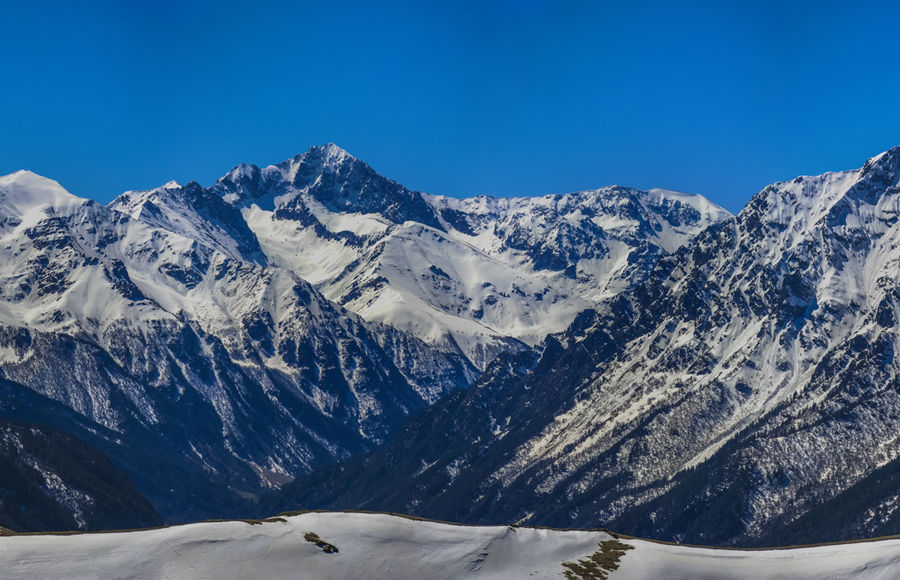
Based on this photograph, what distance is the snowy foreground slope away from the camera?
5418 inches

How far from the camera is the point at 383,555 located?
149 metres

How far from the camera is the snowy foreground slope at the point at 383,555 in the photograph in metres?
138

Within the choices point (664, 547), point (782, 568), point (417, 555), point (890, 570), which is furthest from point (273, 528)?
point (890, 570)

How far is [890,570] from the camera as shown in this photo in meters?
144

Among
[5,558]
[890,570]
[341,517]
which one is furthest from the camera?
[341,517]

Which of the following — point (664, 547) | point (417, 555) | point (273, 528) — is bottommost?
point (664, 547)

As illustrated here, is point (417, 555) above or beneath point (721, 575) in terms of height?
above

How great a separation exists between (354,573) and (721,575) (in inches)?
1622

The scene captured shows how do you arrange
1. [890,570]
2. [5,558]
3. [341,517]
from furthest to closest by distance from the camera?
1. [341,517]
2. [890,570]
3. [5,558]

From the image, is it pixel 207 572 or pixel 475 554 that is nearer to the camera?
pixel 207 572

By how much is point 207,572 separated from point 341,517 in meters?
22.9

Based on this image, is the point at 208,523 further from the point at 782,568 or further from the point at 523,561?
the point at 782,568

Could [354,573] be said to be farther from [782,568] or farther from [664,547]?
[782,568]

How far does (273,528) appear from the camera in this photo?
494 feet
